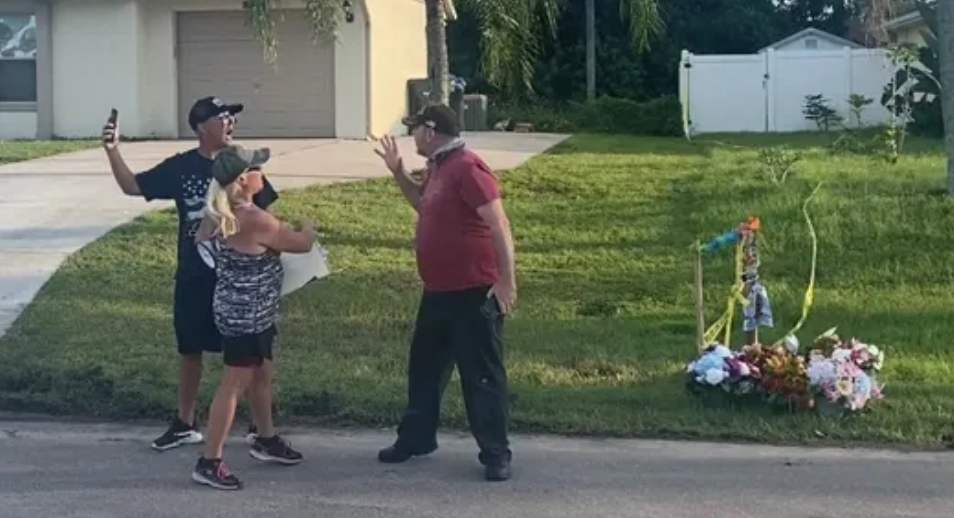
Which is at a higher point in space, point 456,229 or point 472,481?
point 456,229

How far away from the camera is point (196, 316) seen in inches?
272

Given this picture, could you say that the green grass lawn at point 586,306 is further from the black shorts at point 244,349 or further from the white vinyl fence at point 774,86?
the white vinyl fence at point 774,86

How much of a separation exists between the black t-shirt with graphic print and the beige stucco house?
52.9 ft

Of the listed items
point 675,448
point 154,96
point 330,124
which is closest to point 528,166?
point 330,124

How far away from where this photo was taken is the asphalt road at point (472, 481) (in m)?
6.04

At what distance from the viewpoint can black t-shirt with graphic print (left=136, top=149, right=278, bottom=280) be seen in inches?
Answer: 270

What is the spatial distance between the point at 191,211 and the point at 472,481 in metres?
1.99

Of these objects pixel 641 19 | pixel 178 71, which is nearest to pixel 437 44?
pixel 641 19

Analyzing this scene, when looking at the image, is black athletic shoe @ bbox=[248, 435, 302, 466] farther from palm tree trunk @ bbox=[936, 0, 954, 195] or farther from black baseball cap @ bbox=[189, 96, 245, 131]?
palm tree trunk @ bbox=[936, 0, 954, 195]

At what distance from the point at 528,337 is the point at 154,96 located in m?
15.3

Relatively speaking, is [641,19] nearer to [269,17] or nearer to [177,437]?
[269,17]

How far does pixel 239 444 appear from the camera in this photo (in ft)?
23.5

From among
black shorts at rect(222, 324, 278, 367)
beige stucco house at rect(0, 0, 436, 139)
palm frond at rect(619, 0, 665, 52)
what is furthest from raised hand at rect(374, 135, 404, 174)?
beige stucco house at rect(0, 0, 436, 139)

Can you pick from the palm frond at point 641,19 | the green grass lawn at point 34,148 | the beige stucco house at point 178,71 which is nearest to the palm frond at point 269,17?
the palm frond at point 641,19
